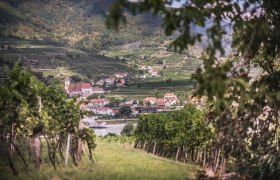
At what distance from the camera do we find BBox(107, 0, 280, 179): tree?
7.45 m

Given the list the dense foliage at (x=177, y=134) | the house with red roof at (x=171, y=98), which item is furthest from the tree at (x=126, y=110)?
the dense foliage at (x=177, y=134)

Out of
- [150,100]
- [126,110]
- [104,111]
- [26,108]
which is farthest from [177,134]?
[150,100]

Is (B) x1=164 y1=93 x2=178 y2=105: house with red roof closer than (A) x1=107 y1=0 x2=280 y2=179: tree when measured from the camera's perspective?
No

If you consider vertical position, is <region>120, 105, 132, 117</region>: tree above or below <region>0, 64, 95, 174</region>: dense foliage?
below

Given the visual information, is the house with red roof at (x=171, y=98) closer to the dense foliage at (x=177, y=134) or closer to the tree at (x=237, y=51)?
the dense foliage at (x=177, y=134)

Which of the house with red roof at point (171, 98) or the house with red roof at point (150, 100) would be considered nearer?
the house with red roof at point (171, 98)

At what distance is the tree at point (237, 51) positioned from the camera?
7.45 m

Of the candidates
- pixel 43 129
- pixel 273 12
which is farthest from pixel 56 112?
pixel 273 12

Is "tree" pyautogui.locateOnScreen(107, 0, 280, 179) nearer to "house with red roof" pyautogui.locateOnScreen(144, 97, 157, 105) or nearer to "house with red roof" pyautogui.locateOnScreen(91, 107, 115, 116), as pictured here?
"house with red roof" pyautogui.locateOnScreen(91, 107, 115, 116)

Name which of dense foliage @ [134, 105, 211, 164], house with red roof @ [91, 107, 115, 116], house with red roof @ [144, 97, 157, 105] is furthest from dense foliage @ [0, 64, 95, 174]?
house with red roof @ [144, 97, 157, 105]

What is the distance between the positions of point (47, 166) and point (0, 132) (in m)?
5.09

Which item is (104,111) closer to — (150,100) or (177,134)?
(150,100)

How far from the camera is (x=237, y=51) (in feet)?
36.1

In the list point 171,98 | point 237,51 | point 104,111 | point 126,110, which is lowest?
point 104,111
